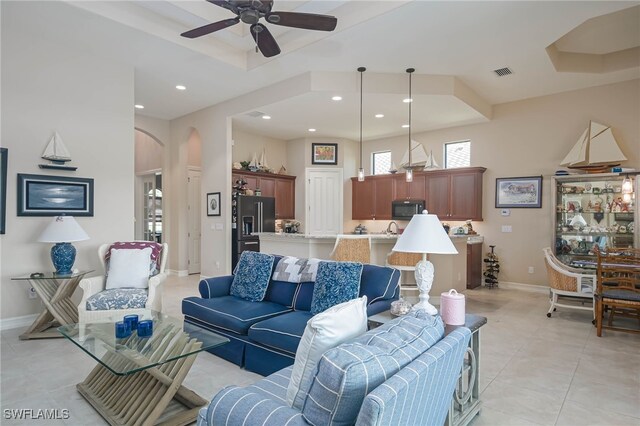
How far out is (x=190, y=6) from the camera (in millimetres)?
3910

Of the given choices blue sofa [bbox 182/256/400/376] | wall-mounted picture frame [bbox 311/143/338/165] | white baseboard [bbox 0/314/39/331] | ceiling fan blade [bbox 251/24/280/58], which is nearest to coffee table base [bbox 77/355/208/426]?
blue sofa [bbox 182/256/400/376]

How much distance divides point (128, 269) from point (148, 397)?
210 cm

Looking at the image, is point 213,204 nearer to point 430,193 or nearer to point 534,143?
point 430,193

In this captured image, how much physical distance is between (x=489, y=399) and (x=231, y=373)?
Answer: 6.39 ft

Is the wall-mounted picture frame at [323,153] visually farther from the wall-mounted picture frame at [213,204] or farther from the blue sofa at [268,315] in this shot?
the blue sofa at [268,315]

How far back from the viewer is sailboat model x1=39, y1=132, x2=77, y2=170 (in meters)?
4.12

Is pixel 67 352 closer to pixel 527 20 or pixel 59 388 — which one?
pixel 59 388

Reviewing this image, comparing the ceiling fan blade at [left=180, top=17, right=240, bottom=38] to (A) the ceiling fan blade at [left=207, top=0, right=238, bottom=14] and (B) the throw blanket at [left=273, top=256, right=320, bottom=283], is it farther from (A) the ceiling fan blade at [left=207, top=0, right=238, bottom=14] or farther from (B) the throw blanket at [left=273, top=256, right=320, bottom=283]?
(B) the throw blanket at [left=273, top=256, right=320, bottom=283]

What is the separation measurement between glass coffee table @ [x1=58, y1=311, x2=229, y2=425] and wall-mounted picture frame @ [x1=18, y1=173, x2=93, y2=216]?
2.37m

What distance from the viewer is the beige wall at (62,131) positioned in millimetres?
3951

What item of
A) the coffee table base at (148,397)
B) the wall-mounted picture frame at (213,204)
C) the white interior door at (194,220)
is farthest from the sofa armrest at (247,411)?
the white interior door at (194,220)

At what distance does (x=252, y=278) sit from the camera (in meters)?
3.46

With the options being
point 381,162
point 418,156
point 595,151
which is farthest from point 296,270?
point 381,162

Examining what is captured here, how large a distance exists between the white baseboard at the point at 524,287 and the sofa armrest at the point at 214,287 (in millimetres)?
5127
